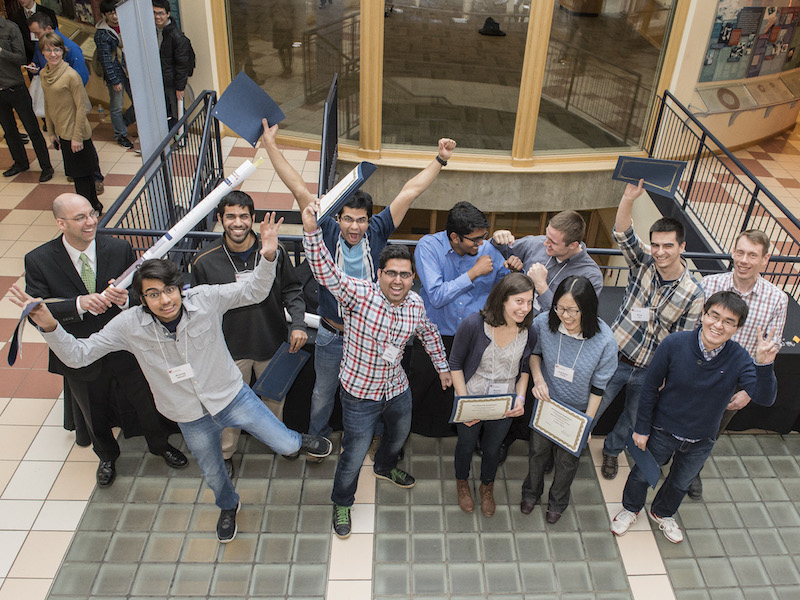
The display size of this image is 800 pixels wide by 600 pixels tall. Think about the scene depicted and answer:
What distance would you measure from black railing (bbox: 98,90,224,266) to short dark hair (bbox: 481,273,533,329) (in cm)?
219

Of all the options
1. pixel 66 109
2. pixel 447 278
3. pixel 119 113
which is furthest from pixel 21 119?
pixel 447 278

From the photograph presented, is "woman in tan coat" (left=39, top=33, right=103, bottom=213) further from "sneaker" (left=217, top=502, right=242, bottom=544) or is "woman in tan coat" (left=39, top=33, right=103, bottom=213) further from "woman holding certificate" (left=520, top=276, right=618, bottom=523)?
"woman holding certificate" (left=520, top=276, right=618, bottom=523)

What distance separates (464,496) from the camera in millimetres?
3846

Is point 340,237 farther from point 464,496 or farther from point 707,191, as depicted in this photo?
point 707,191

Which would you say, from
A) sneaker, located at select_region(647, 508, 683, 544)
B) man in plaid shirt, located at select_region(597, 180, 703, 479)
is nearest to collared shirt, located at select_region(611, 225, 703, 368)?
man in plaid shirt, located at select_region(597, 180, 703, 479)

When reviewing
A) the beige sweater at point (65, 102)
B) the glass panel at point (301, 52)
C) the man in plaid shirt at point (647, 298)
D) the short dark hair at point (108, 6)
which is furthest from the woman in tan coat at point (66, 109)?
the man in plaid shirt at point (647, 298)

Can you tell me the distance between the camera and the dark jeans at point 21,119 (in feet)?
22.3

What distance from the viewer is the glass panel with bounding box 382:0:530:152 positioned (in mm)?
7211

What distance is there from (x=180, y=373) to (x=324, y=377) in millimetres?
895

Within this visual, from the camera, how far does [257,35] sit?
309 inches

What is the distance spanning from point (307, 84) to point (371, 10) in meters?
1.34

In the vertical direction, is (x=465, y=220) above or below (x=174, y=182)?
above

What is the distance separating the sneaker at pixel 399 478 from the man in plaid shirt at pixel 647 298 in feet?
4.08

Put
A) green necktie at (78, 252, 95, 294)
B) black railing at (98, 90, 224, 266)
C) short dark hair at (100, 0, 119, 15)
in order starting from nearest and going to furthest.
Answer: green necktie at (78, 252, 95, 294)
black railing at (98, 90, 224, 266)
short dark hair at (100, 0, 119, 15)
